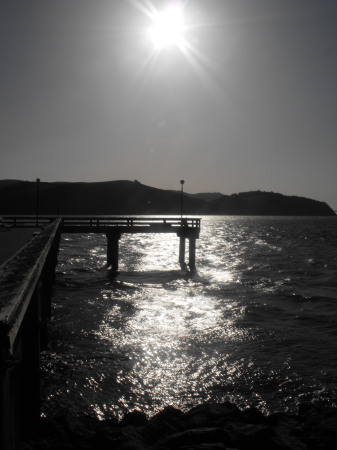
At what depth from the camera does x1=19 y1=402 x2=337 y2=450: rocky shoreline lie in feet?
22.1

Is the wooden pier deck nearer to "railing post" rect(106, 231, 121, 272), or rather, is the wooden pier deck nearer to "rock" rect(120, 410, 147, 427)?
→ "railing post" rect(106, 231, 121, 272)

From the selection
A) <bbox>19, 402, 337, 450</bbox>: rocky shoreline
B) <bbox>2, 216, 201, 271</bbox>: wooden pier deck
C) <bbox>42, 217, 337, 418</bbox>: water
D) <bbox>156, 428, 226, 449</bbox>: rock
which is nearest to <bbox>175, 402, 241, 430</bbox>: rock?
<bbox>19, 402, 337, 450</bbox>: rocky shoreline

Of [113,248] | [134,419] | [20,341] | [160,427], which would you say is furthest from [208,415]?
[113,248]

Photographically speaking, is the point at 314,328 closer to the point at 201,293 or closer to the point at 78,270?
the point at 201,293

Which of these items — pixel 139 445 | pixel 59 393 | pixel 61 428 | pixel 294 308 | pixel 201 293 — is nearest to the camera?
pixel 139 445

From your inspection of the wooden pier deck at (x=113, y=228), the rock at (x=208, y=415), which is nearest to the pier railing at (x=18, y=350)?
the rock at (x=208, y=415)

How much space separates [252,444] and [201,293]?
16.5m

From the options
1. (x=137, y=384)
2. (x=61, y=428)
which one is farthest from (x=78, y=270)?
(x=61, y=428)

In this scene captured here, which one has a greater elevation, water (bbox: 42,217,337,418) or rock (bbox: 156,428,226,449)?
rock (bbox: 156,428,226,449)

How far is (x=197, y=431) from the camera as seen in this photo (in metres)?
7.14

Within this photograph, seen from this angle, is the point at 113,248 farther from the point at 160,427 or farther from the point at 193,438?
the point at 193,438

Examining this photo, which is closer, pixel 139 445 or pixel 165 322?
pixel 139 445

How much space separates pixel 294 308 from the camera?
19.7 m

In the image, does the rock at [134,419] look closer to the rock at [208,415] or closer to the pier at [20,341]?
the rock at [208,415]
